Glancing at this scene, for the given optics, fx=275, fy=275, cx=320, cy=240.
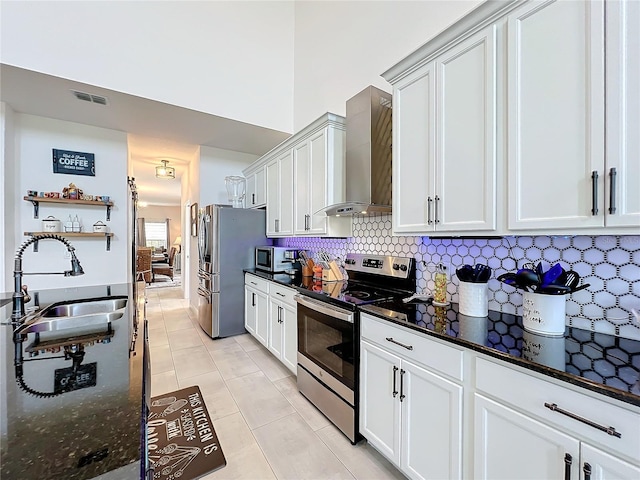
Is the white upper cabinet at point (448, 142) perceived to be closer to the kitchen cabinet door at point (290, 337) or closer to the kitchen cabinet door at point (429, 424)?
the kitchen cabinet door at point (429, 424)

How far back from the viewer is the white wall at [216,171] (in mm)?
4414

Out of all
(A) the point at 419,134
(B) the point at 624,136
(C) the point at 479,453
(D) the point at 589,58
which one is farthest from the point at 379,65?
(C) the point at 479,453

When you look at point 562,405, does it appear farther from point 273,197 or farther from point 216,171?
point 216,171

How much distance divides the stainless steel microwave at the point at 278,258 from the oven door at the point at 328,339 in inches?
40.6

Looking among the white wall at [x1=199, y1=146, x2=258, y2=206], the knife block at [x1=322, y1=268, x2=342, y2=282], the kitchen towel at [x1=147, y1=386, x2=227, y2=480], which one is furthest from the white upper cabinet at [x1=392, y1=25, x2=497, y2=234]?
the white wall at [x1=199, y1=146, x2=258, y2=206]

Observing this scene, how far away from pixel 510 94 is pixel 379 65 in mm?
1700

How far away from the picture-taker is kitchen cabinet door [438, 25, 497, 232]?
4.42 feet

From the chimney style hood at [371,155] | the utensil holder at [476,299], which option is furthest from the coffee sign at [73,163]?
the utensil holder at [476,299]

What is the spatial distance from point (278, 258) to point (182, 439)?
74.9 inches

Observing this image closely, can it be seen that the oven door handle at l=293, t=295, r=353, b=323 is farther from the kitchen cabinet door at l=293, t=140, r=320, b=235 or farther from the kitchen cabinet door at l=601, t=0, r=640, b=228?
the kitchen cabinet door at l=601, t=0, r=640, b=228

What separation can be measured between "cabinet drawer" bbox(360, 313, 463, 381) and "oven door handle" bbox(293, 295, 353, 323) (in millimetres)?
105

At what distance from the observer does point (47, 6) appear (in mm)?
2426

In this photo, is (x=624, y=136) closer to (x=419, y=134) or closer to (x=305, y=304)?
(x=419, y=134)

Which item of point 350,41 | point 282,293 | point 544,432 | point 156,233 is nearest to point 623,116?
point 544,432
